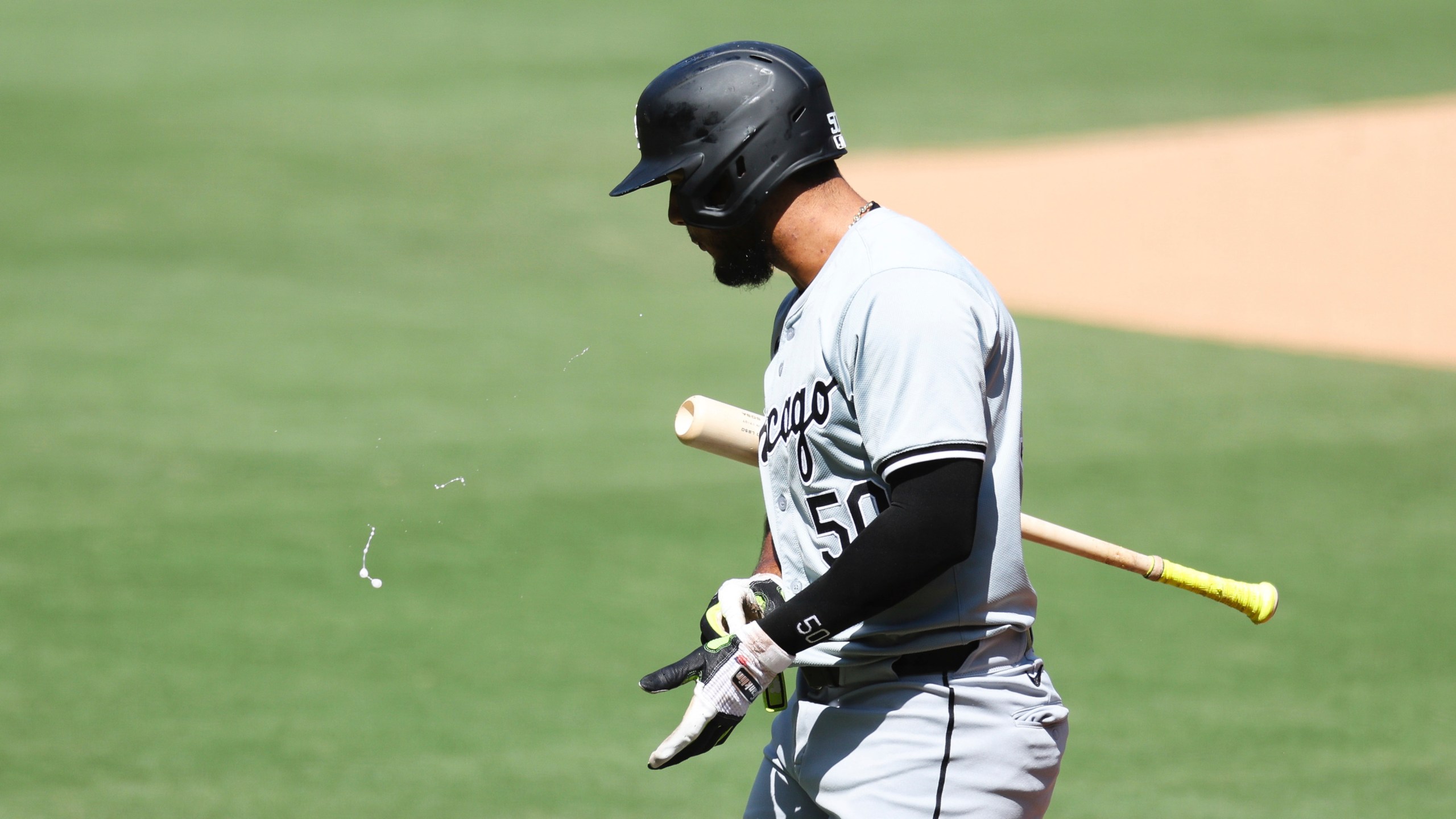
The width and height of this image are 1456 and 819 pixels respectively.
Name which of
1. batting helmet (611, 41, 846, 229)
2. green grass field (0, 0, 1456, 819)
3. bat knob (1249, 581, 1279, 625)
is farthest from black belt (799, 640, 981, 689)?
green grass field (0, 0, 1456, 819)

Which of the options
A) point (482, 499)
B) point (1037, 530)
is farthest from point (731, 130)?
point (482, 499)

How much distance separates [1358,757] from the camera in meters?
5.55

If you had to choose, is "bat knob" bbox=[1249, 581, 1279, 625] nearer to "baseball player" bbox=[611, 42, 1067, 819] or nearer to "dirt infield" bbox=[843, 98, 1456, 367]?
"baseball player" bbox=[611, 42, 1067, 819]

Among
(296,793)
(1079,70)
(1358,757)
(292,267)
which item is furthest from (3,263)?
(1079,70)

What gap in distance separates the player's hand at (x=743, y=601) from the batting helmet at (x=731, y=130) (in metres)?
0.77

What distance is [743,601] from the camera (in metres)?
3.34

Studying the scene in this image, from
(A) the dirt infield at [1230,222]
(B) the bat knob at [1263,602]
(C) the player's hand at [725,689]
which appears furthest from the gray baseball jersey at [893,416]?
(A) the dirt infield at [1230,222]

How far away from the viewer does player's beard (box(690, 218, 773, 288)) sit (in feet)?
10.3

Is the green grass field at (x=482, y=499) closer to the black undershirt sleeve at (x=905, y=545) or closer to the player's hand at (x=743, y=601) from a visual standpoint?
the player's hand at (x=743, y=601)

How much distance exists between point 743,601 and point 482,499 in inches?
188

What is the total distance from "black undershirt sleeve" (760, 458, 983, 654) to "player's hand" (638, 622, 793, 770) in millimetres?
161

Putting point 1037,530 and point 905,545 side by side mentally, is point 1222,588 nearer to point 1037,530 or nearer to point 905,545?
point 1037,530

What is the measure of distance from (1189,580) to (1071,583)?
3561 millimetres

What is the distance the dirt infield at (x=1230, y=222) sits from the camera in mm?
11781
